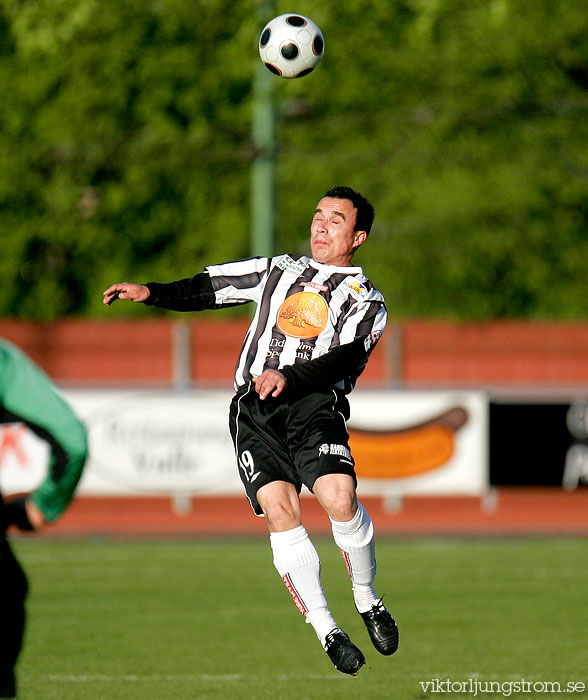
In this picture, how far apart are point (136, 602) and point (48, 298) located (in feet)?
44.2

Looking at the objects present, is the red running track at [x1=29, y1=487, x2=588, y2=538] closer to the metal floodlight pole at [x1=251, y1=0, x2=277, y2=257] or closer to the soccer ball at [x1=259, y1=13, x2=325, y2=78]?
the metal floodlight pole at [x1=251, y1=0, x2=277, y2=257]

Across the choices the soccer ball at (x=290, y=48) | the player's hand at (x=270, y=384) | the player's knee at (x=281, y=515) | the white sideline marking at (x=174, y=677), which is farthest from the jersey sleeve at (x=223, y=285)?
the white sideline marking at (x=174, y=677)

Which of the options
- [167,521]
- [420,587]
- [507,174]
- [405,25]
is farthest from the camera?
[507,174]

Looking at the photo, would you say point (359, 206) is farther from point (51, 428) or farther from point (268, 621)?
point (268, 621)

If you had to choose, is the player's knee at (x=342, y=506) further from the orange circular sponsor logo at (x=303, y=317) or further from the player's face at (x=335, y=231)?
the player's face at (x=335, y=231)

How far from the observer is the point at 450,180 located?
24062mm

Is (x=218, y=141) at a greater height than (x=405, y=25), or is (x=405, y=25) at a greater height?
(x=405, y=25)

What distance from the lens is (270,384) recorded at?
6004 mm

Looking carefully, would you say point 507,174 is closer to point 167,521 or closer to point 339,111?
point 339,111

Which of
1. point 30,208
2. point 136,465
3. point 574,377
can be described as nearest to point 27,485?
point 136,465

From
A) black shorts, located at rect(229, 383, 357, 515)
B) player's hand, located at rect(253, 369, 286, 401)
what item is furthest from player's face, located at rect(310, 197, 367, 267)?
player's hand, located at rect(253, 369, 286, 401)

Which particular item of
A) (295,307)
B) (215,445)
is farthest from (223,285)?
(215,445)

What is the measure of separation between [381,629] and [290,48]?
10.6 ft

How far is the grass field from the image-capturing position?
25.2 ft
